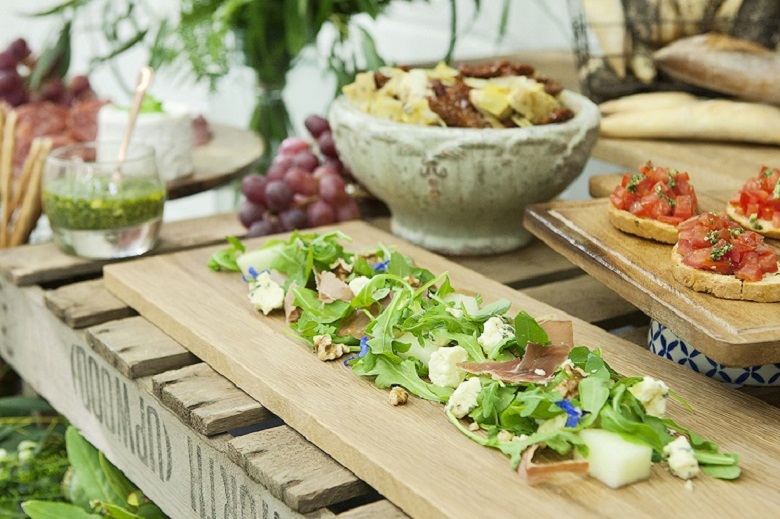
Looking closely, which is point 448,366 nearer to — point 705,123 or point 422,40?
point 705,123

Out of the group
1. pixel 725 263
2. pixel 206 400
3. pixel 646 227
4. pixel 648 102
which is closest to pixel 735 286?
pixel 725 263

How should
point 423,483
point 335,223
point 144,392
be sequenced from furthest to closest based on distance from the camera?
point 335,223 < point 144,392 < point 423,483

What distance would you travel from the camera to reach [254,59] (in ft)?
6.79

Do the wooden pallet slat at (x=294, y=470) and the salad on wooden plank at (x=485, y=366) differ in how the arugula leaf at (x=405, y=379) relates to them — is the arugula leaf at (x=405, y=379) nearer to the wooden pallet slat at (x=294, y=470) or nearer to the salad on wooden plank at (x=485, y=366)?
the salad on wooden plank at (x=485, y=366)

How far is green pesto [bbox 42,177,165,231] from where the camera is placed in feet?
4.79

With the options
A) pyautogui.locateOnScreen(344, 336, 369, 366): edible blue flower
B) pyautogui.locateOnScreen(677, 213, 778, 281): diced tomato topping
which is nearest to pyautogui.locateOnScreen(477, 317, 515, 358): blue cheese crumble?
pyautogui.locateOnScreen(344, 336, 369, 366): edible blue flower

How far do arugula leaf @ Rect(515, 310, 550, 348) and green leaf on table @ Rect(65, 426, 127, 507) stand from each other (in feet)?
2.21

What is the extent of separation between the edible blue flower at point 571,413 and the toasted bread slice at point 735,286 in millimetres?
269

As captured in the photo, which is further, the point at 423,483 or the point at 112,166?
the point at 112,166

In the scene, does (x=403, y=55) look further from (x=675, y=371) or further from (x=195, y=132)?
(x=675, y=371)

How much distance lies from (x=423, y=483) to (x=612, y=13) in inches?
57.7

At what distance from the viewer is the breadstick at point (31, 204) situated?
5.52 feet

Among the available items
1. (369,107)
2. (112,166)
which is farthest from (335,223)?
(112,166)

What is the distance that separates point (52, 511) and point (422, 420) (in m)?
0.57
